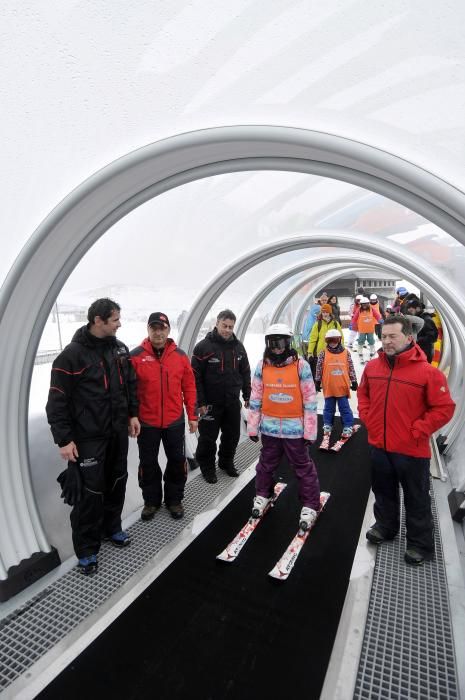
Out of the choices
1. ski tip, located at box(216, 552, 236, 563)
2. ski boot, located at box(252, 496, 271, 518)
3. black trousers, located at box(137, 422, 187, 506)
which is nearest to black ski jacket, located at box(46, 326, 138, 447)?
black trousers, located at box(137, 422, 187, 506)

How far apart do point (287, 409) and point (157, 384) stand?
135 centimetres

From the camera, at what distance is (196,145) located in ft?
8.66

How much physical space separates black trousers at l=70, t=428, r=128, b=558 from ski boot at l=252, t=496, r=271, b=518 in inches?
54.1

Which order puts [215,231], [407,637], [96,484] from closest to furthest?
1. [407,637]
2. [96,484]
3. [215,231]

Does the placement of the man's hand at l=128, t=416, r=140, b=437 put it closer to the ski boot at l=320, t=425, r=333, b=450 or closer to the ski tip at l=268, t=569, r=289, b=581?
the ski tip at l=268, t=569, r=289, b=581

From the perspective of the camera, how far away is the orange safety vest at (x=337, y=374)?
5820 mm

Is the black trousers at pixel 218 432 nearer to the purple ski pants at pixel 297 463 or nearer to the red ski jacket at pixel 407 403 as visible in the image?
the purple ski pants at pixel 297 463

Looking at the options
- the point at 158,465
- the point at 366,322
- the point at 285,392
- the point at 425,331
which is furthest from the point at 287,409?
the point at 366,322

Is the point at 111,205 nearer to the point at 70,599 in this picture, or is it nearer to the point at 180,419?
the point at 180,419

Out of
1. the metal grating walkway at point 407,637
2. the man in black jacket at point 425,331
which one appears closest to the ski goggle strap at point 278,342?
the metal grating walkway at point 407,637

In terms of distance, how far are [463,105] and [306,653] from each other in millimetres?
3342

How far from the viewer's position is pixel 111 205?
10.8ft

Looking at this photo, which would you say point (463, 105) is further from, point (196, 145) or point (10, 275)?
point (10, 275)

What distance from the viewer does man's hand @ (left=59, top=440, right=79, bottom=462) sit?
3098 millimetres
